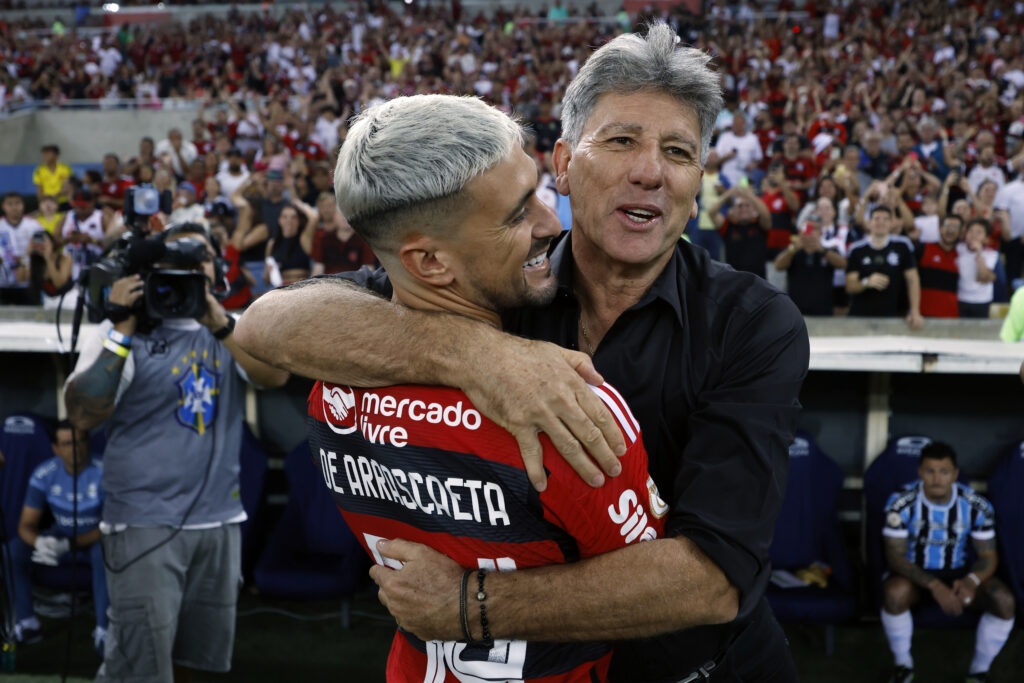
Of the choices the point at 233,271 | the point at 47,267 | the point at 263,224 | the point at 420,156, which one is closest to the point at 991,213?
the point at 263,224

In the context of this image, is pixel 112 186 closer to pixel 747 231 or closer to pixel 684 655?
pixel 747 231

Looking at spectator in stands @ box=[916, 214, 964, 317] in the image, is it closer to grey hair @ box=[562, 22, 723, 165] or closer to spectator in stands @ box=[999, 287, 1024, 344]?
spectator in stands @ box=[999, 287, 1024, 344]

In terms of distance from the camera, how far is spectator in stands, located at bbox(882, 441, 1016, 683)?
4281mm

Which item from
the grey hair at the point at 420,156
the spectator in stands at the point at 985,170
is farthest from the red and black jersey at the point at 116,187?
the grey hair at the point at 420,156

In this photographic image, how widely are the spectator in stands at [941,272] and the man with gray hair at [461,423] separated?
604cm

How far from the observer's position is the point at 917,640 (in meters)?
4.62

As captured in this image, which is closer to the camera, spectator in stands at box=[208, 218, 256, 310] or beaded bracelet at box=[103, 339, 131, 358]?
beaded bracelet at box=[103, 339, 131, 358]

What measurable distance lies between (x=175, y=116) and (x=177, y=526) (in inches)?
594

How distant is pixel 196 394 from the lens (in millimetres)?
3410

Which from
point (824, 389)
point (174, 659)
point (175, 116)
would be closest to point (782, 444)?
point (174, 659)

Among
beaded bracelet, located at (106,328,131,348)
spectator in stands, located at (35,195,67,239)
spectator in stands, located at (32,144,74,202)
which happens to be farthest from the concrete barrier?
beaded bracelet, located at (106,328,131,348)

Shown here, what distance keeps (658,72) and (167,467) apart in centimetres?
242

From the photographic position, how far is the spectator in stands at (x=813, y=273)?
6.91m

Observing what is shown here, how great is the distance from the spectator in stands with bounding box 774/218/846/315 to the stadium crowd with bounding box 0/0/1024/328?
2 centimetres
